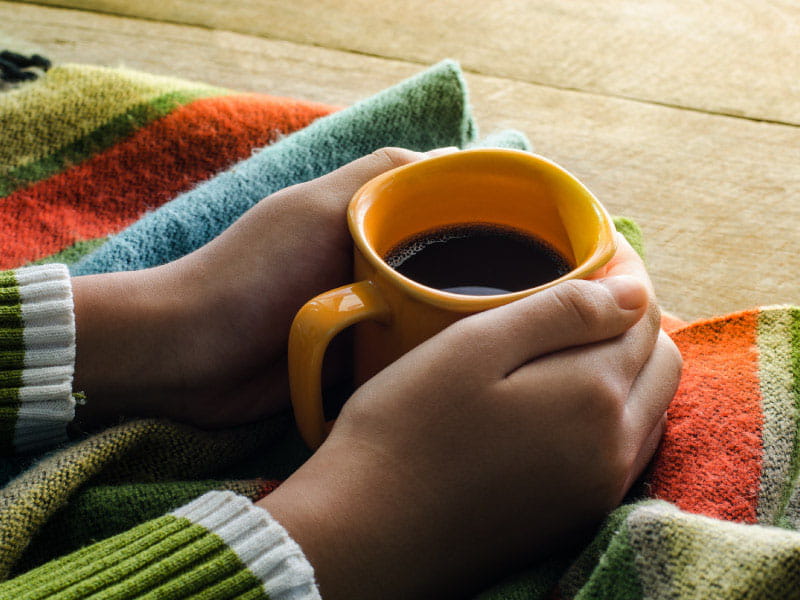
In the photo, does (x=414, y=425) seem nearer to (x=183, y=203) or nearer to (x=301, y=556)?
(x=301, y=556)

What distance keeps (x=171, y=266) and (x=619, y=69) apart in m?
0.49

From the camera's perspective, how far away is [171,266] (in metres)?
0.52

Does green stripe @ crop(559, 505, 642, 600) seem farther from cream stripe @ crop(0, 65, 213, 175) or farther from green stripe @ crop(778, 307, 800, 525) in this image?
cream stripe @ crop(0, 65, 213, 175)

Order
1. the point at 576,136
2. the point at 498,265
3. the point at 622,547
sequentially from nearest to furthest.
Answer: the point at 622,547 < the point at 498,265 < the point at 576,136

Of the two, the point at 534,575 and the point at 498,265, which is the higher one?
the point at 498,265

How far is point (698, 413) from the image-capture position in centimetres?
48

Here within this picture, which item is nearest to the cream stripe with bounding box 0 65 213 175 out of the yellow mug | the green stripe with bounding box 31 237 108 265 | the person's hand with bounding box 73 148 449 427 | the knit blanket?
the knit blanket

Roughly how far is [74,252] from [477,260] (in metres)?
0.33

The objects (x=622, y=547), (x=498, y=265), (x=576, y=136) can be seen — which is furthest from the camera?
(x=576, y=136)

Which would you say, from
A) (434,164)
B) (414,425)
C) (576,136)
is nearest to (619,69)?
(576,136)

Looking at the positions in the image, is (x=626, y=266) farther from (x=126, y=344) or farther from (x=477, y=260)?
(x=126, y=344)

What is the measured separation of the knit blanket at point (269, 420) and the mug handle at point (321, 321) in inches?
2.9

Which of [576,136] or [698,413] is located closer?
[698,413]

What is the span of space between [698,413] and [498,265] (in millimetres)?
139
